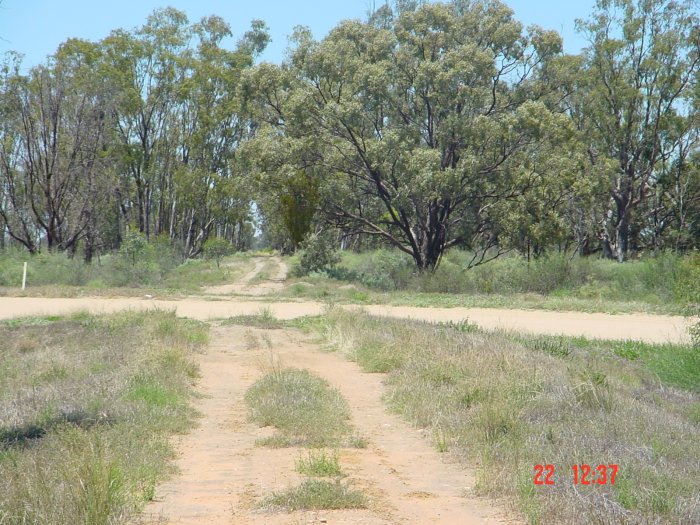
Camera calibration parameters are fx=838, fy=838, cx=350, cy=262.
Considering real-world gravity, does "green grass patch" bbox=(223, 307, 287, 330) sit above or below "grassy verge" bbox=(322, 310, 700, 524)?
above

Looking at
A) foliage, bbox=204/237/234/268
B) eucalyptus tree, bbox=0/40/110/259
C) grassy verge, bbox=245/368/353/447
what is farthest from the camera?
foliage, bbox=204/237/234/268

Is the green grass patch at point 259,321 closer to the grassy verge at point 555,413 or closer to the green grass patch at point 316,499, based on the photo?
the grassy verge at point 555,413

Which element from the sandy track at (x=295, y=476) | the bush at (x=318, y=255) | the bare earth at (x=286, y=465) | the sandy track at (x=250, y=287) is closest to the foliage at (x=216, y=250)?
the sandy track at (x=250, y=287)

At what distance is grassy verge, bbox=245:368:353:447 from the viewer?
916 cm

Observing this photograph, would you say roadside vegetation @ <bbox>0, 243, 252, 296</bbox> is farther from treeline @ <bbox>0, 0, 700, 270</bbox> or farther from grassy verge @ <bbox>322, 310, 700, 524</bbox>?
grassy verge @ <bbox>322, 310, 700, 524</bbox>

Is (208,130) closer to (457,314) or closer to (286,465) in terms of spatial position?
(457,314)

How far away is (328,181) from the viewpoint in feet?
126

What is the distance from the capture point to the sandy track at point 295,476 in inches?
257

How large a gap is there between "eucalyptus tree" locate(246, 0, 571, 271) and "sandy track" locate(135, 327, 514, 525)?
2487 cm

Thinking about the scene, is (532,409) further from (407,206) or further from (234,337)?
(407,206)

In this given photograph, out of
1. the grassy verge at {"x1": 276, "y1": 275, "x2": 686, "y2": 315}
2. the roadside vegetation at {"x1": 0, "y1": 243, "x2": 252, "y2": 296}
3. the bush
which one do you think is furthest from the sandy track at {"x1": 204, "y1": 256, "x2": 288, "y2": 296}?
the bush

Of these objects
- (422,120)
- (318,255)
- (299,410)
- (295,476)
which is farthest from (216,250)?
(295,476)

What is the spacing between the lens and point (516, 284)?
3556 centimetres

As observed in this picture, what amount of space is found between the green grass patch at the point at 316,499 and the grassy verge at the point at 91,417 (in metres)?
1.06
